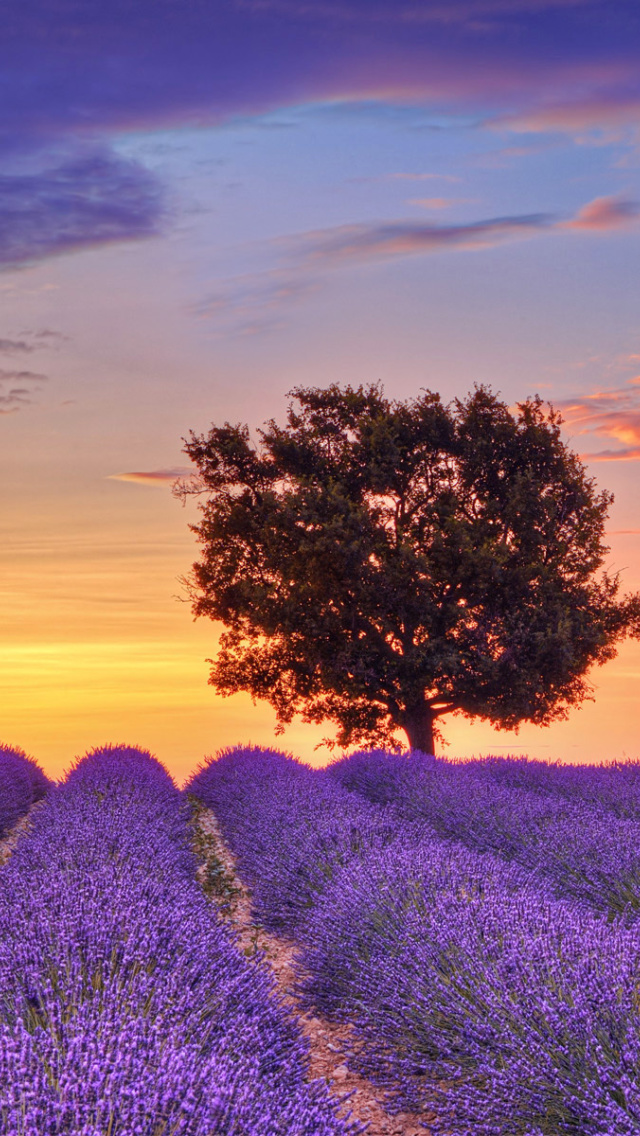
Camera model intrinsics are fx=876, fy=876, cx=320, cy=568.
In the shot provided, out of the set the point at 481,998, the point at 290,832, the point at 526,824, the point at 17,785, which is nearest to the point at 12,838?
the point at 17,785

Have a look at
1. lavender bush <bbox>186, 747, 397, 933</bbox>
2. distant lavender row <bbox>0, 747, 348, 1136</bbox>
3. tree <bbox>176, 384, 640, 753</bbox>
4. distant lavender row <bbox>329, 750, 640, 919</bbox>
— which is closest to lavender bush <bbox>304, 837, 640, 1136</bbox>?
distant lavender row <bbox>0, 747, 348, 1136</bbox>

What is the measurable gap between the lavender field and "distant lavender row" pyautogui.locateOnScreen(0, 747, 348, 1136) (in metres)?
0.01

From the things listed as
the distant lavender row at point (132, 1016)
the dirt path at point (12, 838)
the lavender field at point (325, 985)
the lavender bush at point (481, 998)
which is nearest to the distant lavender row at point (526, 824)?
the lavender field at point (325, 985)

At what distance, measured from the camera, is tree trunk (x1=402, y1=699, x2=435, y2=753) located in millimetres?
13156

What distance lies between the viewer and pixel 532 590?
41.5 feet

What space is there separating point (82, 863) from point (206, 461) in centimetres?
982

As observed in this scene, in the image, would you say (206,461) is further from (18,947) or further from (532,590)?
(18,947)

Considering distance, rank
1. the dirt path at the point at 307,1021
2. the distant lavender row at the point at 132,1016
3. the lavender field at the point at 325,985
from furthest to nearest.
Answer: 1. the dirt path at the point at 307,1021
2. the lavender field at the point at 325,985
3. the distant lavender row at the point at 132,1016

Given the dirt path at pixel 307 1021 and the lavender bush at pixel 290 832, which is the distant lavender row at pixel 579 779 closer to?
the lavender bush at pixel 290 832

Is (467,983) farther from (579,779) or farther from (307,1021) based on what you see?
(579,779)

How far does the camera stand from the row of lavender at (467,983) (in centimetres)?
279

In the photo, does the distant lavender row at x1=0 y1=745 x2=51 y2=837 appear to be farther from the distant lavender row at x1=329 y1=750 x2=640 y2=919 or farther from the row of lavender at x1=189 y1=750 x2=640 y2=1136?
the row of lavender at x1=189 y1=750 x2=640 y2=1136

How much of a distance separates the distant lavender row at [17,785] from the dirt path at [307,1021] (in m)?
2.64

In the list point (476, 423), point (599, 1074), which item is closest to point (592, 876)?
point (599, 1074)
